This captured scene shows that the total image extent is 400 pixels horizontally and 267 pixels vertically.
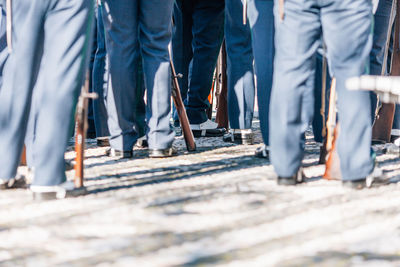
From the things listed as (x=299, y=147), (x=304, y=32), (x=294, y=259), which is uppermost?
(x=304, y=32)

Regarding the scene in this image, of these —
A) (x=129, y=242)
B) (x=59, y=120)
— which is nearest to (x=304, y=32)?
(x=59, y=120)

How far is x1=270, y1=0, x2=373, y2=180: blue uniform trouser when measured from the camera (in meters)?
3.08

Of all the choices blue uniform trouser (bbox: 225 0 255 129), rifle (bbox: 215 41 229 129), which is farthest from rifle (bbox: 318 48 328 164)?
rifle (bbox: 215 41 229 129)

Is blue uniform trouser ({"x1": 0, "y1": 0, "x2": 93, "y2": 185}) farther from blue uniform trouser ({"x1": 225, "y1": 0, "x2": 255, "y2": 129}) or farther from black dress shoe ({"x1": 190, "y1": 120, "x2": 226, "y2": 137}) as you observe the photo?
black dress shoe ({"x1": 190, "y1": 120, "x2": 226, "y2": 137})

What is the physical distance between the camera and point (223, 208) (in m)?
2.77

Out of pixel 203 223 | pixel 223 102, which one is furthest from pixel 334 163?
pixel 223 102

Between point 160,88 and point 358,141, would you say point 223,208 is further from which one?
point 160,88

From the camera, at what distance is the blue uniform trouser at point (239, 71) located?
468 cm

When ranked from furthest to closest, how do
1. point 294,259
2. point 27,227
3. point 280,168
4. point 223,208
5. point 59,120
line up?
1. point 280,168
2. point 59,120
3. point 223,208
4. point 27,227
5. point 294,259

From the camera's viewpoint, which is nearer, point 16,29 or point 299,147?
point 16,29

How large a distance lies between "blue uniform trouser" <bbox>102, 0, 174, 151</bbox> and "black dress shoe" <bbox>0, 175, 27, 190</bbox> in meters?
1.05

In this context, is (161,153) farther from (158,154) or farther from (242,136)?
(242,136)

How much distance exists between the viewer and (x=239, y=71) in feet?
15.5

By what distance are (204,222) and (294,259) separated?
538mm
